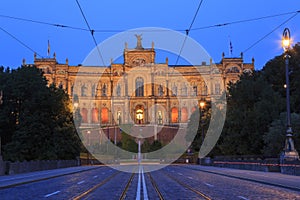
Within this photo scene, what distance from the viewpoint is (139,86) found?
12925cm

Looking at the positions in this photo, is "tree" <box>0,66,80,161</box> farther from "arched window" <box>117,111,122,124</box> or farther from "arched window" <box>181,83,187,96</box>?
"arched window" <box>181,83,187,96</box>

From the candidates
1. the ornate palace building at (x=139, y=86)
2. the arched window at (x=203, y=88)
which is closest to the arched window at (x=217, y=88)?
the ornate palace building at (x=139, y=86)

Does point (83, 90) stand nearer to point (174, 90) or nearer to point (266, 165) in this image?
point (174, 90)

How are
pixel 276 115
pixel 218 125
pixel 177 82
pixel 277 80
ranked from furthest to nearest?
pixel 177 82 < pixel 277 80 < pixel 218 125 < pixel 276 115

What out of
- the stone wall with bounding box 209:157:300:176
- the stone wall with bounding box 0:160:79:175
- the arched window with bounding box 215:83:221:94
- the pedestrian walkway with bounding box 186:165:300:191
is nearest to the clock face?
the arched window with bounding box 215:83:221:94

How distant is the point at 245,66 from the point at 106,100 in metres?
38.5

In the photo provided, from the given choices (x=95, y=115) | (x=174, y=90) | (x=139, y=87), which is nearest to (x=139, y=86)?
(x=139, y=87)

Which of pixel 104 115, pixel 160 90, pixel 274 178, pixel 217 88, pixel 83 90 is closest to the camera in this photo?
pixel 274 178

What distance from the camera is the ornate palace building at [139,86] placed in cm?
12488

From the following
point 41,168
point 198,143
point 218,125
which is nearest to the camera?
point 41,168

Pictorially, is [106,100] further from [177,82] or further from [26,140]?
[26,140]

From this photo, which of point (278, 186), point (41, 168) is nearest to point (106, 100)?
point (41, 168)

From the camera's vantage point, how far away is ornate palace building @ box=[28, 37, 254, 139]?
410 ft

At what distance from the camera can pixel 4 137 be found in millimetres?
53938
